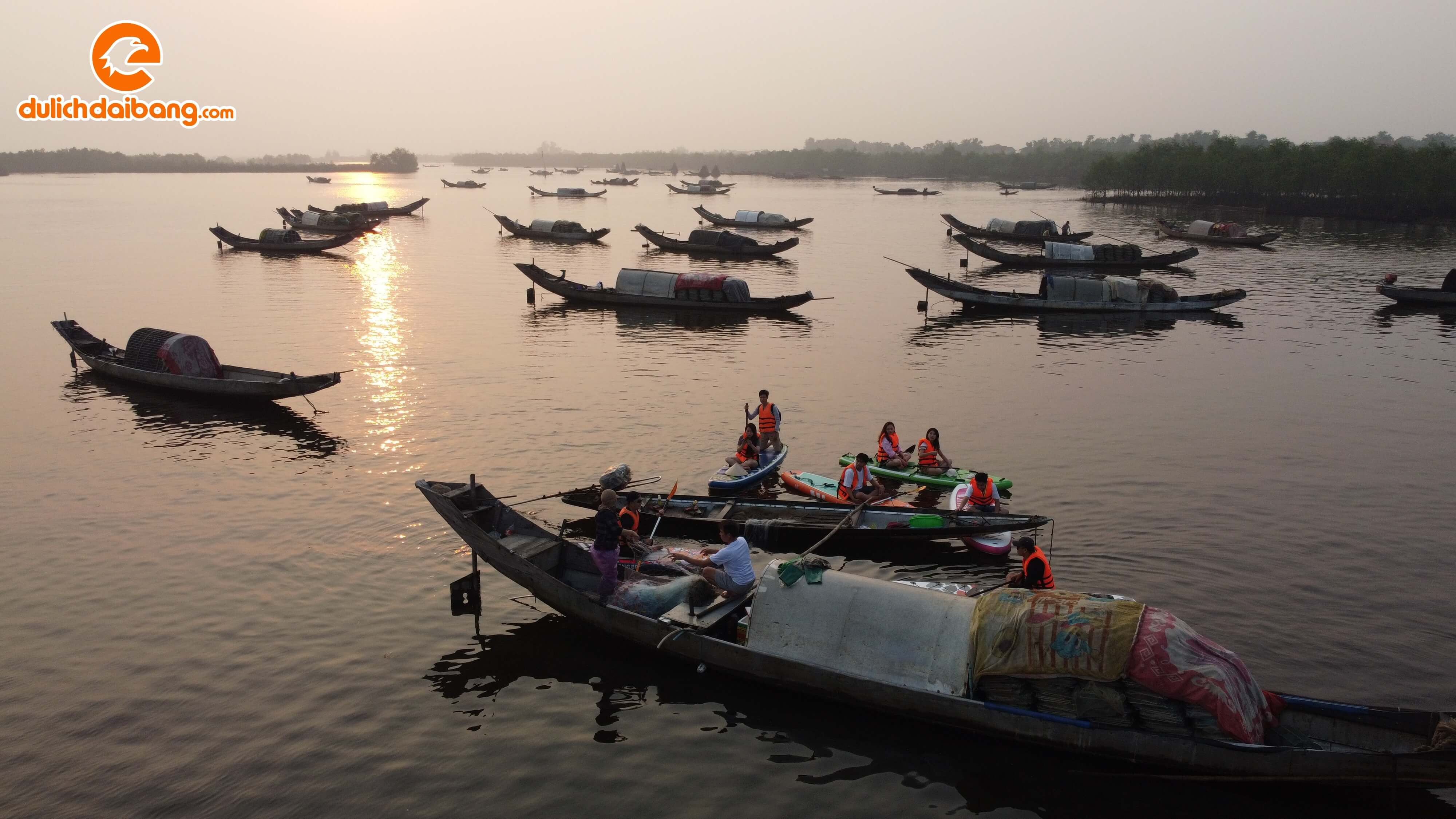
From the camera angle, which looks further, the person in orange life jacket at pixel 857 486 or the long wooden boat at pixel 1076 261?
the long wooden boat at pixel 1076 261

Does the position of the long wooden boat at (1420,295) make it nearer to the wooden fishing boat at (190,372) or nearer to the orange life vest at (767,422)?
the orange life vest at (767,422)

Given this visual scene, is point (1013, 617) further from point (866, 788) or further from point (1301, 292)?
point (1301, 292)

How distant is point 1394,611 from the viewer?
15422 mm

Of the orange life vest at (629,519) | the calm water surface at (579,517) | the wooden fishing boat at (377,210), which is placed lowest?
the calm water surface at (579,517)

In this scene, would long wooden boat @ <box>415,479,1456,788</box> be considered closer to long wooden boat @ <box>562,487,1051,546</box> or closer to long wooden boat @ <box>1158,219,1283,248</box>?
long wooden boat @ <box>562,487,1051,546</box>

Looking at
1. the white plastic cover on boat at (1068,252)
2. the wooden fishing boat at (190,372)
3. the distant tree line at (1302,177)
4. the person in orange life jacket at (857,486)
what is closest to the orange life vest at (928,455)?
the person in orange life jacket at (857,486)

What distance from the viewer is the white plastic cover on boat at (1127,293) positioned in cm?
4462

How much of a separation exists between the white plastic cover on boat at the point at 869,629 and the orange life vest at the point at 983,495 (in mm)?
5743

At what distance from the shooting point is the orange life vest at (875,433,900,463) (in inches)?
850

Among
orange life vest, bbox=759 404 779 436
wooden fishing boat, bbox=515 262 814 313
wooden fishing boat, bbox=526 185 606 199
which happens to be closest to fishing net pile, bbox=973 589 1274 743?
orange life vest, bbox=759 404 779 436

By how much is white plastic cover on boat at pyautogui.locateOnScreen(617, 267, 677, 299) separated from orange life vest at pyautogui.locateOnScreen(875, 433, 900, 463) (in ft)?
80.4

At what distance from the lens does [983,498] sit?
17844 millimetres

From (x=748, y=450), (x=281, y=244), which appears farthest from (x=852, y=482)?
(x=281, y=244)

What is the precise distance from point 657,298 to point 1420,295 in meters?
37.7
